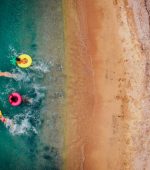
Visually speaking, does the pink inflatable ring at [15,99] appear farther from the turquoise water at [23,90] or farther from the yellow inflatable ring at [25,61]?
the yellow inflatable ring at [25,61]

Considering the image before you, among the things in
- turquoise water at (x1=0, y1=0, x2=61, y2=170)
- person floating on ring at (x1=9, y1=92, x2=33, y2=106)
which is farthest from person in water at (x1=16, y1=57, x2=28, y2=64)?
person floating on ring at (x1=9, y1=92, x2=33, y2=106)

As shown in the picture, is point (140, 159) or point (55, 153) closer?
point (140, 159)

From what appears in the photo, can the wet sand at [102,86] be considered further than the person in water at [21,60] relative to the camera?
No

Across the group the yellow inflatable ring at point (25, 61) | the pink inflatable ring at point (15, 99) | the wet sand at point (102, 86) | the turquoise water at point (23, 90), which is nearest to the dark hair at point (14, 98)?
the pink inflatable ring at point (15, 99)

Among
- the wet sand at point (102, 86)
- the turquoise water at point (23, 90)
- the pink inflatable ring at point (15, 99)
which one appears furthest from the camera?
the pink inflatable ring at point (15, 99)

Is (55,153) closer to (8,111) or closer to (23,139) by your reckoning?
(23,139)

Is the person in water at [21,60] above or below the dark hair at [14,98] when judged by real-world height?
above

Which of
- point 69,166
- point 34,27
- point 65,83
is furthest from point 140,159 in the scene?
point 34,27
